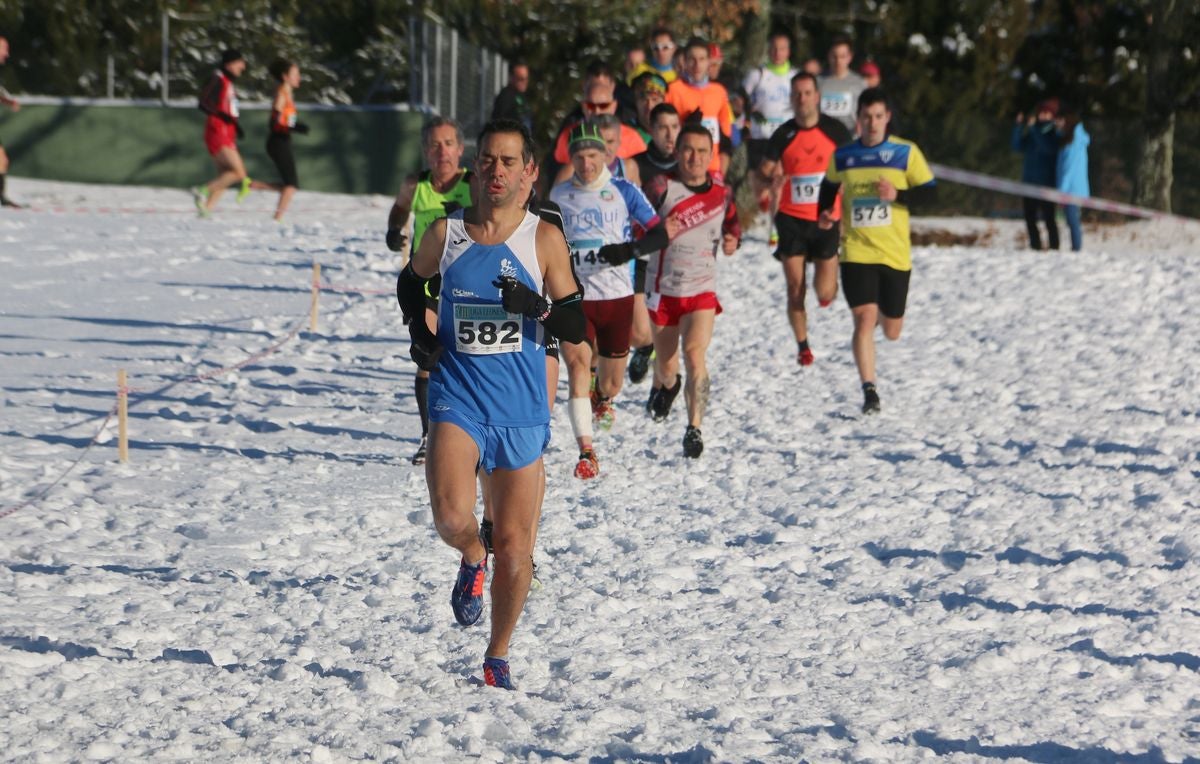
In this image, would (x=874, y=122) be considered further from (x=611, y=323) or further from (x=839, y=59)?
(x=839, y=59)

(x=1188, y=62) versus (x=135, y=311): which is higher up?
(x=1188, y=62)

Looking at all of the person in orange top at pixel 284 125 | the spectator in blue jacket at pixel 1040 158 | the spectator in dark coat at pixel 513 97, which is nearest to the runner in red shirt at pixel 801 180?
the spectator in dark coat at pixel 513 97

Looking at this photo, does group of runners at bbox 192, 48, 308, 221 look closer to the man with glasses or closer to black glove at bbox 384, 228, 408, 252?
the man with glasses

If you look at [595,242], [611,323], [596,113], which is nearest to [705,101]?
[596,113]

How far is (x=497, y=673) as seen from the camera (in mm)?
5566

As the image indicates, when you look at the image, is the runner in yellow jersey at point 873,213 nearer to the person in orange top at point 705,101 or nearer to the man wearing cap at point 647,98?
the man wearing cap at point 647,98

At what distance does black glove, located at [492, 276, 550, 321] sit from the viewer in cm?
519

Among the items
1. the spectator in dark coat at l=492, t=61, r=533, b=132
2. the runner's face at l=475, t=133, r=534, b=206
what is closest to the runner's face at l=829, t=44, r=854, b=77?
the spectator in dark coat at l=492, t=61, r=533, b=132

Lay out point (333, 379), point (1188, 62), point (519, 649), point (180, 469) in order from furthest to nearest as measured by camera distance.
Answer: point (1188, 62)
point (333, 379)
point (180, 469)
point (519, 649)

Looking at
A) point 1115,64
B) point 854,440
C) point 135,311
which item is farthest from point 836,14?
point 854,440

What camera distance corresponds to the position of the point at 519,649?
240 inches

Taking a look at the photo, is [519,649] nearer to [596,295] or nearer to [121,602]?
[121,602]

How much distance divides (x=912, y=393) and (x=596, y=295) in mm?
3557

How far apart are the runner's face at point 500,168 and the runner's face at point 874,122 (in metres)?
5.25
